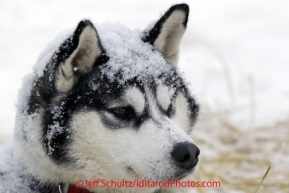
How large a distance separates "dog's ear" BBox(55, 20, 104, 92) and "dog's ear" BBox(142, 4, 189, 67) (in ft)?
1.08

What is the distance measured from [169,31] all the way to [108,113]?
622 mm

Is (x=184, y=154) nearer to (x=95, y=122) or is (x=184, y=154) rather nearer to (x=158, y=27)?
(x=95, y=122)

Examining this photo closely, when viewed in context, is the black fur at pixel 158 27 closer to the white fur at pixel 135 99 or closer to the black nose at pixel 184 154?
the white fur at pixel 135 99

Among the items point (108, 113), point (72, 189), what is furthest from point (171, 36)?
point (72, 189)

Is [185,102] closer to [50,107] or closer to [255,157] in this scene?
[50,107]

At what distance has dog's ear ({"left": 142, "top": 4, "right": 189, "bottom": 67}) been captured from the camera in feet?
8.94

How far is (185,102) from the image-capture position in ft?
9.11

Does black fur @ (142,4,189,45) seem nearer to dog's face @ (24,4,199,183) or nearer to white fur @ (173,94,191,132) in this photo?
dog's face @ (24,4,199,183)

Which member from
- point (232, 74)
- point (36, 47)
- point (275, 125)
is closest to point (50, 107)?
point (275, 125)

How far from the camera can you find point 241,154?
4.62 meters

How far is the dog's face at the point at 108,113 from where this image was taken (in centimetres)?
236

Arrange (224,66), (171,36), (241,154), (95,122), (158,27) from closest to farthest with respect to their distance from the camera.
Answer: (95,122)
(158,27)
(171,36)
(241,154)
(224,66)

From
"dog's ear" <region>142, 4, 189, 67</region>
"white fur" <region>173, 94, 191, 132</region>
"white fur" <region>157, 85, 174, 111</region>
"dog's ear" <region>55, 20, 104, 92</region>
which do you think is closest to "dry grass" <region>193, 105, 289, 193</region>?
"white fur" <region>173, 94, 191, 132</region>

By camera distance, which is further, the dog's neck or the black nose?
the dog's neck
